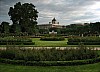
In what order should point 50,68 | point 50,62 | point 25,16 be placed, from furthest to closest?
point 25,16 < point 50,62 < point 50,68

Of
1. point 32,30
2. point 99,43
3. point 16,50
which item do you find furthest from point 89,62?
point 32,30

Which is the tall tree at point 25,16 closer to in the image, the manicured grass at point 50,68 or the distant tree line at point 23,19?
the distant tree line at point 23,19

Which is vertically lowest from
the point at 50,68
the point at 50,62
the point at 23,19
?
the point at 50,68

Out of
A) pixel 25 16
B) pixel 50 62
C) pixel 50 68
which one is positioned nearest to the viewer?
pixel 50 68

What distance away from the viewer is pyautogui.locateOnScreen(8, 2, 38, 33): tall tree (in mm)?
58281

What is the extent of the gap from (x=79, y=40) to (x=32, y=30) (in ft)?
114

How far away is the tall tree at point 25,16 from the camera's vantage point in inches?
2295

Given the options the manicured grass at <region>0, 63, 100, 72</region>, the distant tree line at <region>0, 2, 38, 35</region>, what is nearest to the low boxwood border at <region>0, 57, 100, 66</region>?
the manicured grass at <region>0, 63, 100, 72</region>

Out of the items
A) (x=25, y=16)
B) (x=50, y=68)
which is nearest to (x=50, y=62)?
(x=50, y=68)

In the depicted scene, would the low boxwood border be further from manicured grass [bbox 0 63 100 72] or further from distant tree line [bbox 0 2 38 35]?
distant tree line [bbox 0 2 38 35]

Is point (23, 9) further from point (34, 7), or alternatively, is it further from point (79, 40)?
point (79, 40)

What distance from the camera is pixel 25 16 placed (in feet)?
194

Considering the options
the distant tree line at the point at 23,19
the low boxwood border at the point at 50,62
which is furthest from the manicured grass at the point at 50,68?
the distant tree line at the point at 23,19

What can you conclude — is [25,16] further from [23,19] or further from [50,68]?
[50,68]
